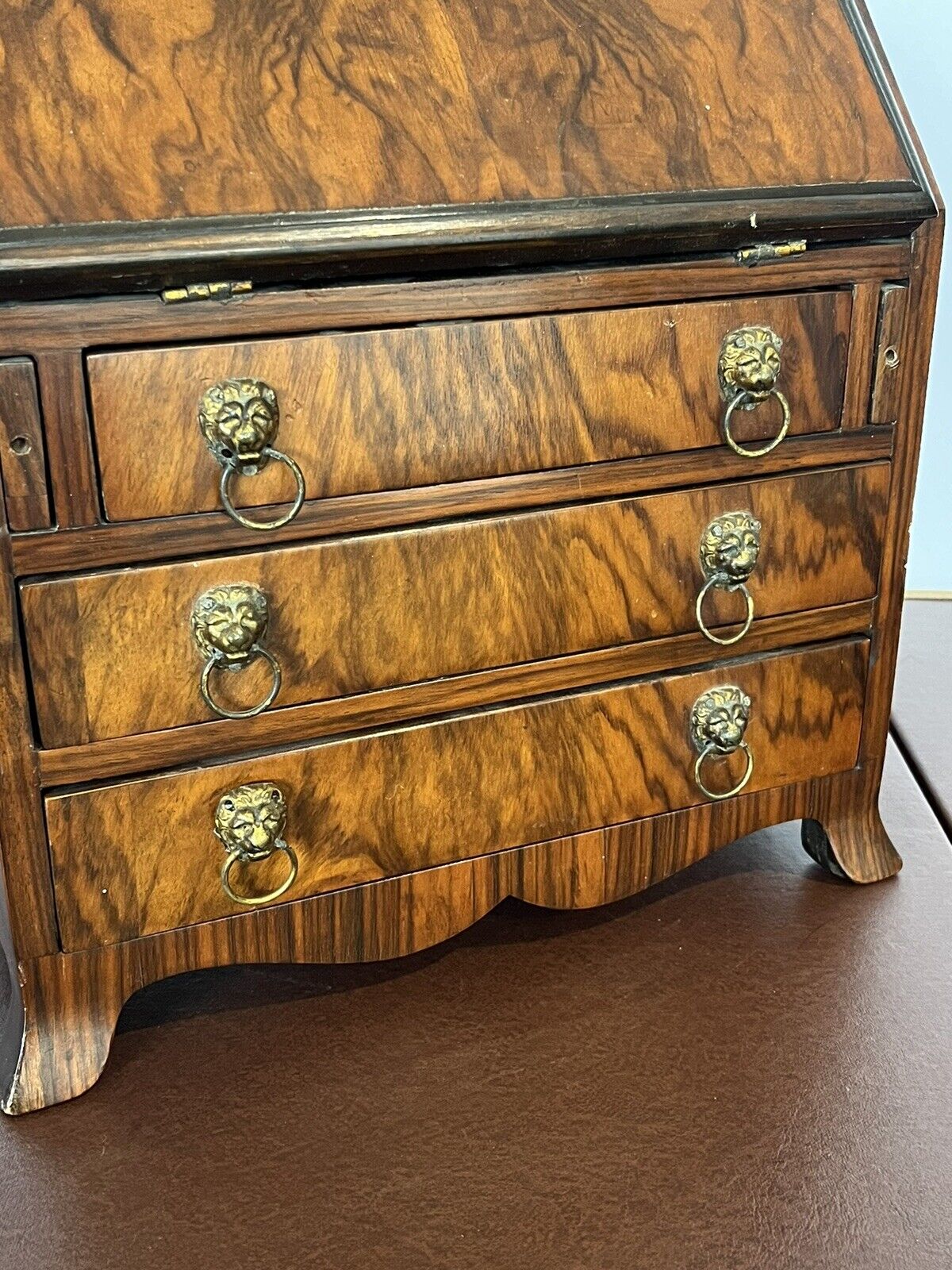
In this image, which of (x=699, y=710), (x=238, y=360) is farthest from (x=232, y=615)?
(x=699, y=710)

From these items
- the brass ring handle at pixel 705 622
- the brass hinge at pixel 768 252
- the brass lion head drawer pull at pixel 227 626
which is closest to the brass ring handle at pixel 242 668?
the brass lion head drawer pull at pixel 227 626

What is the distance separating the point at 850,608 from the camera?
1.31 meters

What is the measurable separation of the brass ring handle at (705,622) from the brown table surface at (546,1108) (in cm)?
30

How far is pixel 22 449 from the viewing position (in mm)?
970

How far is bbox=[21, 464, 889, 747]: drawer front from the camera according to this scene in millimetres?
1034

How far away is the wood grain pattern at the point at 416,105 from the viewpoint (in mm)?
978

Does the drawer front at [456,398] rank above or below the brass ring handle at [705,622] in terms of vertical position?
above

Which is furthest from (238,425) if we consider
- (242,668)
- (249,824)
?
(249,824)

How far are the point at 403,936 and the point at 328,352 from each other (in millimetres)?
507

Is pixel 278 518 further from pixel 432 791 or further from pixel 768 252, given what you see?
pixel 768 252

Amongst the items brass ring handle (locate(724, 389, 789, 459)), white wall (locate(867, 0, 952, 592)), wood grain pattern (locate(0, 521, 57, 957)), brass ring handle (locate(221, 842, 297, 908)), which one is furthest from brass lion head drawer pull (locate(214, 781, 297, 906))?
white wall (locate(867, 0, 952, 592))

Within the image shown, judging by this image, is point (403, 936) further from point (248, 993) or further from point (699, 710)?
point (699, 710)

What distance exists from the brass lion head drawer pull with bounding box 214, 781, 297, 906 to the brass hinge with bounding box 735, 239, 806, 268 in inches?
22.8

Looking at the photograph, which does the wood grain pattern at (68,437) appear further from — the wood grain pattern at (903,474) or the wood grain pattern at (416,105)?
the wood grain pattern at (903,474)
